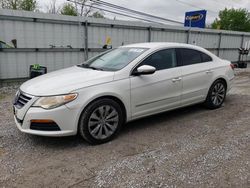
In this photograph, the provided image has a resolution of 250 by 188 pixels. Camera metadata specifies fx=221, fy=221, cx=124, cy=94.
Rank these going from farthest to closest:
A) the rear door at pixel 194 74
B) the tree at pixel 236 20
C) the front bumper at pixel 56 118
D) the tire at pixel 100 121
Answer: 1. the tree at pixel 236 20
2. the rear door at pixel 194 74
3. the tire at pixel 100 121
4. the front bumper at pixel 56 118

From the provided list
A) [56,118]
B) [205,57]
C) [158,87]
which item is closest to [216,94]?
[205,57]

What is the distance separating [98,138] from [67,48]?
5732 mm

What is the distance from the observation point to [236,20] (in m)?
42.4

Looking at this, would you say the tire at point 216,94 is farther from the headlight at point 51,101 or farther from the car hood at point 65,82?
the headlight at point 51,101

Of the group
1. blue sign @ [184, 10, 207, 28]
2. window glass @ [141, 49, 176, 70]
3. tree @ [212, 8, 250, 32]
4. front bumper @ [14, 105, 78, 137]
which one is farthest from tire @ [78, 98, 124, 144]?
tree @ [212, 8, 250, 32]

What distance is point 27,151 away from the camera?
10.4 feet

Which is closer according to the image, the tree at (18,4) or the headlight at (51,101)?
the headlight at (51,101)

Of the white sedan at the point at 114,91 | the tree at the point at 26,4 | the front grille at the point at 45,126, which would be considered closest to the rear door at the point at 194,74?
the white sedan at the point at 114,91

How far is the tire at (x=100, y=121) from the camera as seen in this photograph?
10.5 feet

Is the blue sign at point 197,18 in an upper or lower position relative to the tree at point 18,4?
lower

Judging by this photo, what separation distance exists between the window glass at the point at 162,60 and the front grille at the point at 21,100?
6.38ft

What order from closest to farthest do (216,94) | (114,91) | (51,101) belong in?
(51,101), (114,91), (216,94)

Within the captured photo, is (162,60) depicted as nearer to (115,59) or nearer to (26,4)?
(115,59)

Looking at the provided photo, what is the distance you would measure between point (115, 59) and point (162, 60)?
34.4 inches
